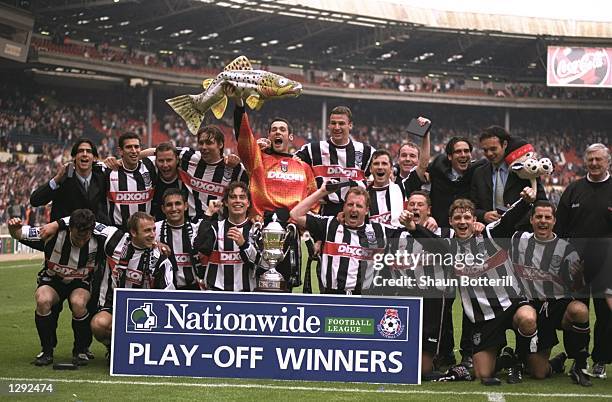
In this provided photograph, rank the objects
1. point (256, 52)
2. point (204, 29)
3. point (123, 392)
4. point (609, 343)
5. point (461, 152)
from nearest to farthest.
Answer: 1. point (123, 392)
2. point (609, 343)
3. point (461, 152)
4. point (204, 29)
5. point (256, 52)

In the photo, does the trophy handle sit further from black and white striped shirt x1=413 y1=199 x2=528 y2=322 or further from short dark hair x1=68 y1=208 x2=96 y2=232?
short dark hair x1=68 y1=208 x2=96 y2=232

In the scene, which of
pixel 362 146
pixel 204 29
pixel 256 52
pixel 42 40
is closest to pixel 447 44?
pixel 256 52

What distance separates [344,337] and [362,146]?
1.97 m

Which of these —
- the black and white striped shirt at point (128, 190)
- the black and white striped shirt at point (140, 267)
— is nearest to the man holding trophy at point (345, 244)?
the black and white striped shirt at point (140, 267)

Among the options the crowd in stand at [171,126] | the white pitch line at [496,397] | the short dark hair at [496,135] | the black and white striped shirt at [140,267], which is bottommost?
the white pitch line at [496,397]

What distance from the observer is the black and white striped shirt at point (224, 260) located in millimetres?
6531

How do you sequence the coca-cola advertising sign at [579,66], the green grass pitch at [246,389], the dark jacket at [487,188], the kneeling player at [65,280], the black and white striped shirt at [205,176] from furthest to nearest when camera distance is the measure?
the coca-cola advertising sign at [579,66], the black and white striped shirt at [205,176], the dark jacket at [487,188], the kneeling player at [65,280], the green grass pitch at [246,389]

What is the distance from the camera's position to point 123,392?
5.57 m

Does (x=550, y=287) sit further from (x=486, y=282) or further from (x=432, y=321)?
(x=432, y=321)

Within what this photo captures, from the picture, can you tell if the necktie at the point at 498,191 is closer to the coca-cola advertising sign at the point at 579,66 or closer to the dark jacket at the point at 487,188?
the dark jacket at the point at 487,188

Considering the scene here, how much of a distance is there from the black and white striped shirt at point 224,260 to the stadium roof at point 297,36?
23.3 meters

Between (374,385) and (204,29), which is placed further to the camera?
(204,29)

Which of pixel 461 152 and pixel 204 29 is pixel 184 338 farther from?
Result: pixel 204 29

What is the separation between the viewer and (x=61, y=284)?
6.77m
